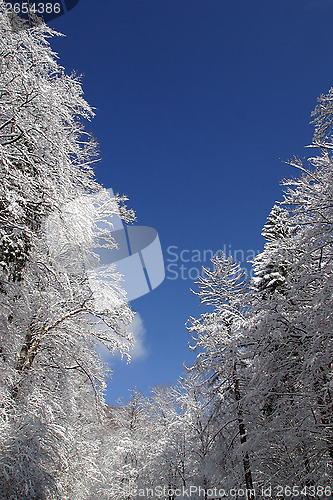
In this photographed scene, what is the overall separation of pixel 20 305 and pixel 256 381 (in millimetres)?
5990

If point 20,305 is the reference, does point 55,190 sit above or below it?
above

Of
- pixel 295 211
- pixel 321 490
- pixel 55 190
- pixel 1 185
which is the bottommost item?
pixel 321 490

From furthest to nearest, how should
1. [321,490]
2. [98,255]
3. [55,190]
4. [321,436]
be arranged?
[98,255]
[321,436]
[321,490]
[55,190]

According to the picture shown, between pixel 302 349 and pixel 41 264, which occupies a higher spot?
pixel 41 264

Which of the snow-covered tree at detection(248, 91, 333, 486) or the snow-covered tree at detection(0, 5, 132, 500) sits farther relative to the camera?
the snow-covered tree at detection(248, 91, 333, 486)

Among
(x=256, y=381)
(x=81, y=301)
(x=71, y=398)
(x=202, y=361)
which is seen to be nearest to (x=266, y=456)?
(x=256, y=381)

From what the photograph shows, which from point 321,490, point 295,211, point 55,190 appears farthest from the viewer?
point 295,211

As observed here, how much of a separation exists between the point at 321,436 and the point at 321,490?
91 cm

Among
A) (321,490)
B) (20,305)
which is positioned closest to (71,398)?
A: (20,305)

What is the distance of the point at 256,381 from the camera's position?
7789 millimetres

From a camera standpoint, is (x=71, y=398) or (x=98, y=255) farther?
(x=71, y=398)

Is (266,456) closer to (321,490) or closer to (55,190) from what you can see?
(321,490)

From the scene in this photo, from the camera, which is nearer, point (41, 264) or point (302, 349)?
point (41, 264)

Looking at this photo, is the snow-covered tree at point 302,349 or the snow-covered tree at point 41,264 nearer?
the snow-covered tree at point 41,264
